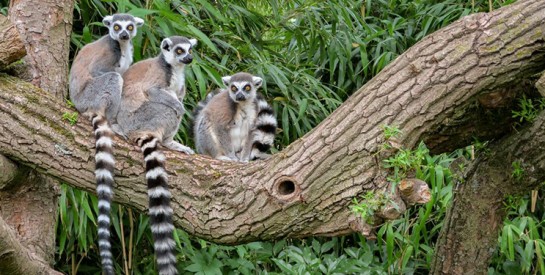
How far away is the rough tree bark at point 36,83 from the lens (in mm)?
4066

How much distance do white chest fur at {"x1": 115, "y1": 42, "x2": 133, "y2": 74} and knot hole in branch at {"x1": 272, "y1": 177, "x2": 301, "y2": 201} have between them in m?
1.61

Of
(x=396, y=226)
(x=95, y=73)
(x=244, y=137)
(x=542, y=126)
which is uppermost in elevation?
(x=95, y=73)

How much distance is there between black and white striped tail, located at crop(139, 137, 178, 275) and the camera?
358 cm

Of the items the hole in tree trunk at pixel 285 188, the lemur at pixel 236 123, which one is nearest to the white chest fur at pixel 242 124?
the lemur at pixel 236 123

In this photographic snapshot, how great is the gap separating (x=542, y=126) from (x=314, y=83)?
85.9 inches

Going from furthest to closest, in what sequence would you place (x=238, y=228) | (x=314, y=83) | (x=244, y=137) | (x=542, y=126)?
(x=314, y=83) → (x=244, y=137) → (x=542, y=126) → (x=238, y=228)

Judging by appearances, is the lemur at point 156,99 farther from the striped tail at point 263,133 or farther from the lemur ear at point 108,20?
the striped tail at point 263,133

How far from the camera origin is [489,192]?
414 centimetres

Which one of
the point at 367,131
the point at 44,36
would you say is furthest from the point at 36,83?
the point at 367,131

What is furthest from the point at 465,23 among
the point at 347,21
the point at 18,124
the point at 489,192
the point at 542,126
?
the point at 347,21

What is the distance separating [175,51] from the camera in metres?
4.65

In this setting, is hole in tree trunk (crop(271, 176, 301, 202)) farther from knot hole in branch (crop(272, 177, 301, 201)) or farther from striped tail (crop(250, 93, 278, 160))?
striped tail (crop(250, 93, 278, 160))

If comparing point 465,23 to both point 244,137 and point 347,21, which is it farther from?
point 347,21

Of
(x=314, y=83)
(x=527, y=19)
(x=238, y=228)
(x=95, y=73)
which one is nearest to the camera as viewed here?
(x=527, y=19)
